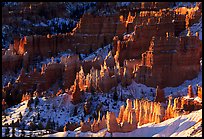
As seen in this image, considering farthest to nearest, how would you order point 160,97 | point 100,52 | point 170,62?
point 100,52 → point 170,62 → point 160,97

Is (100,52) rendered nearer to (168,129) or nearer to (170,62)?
(170,62)

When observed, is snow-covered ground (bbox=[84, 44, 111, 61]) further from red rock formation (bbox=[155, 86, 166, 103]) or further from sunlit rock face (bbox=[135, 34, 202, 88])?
red rock formation (bbox=[155, 86, 166, 103])

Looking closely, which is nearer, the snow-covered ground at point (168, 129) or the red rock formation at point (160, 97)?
the snow-covered ground at point (168, 129)

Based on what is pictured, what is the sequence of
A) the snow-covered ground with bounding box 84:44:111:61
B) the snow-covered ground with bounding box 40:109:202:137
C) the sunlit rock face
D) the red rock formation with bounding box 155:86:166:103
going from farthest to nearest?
the snow-covered ground with bounding box 84:44:111:61, the sunlit rock face, the red rock formation with bounding box 155:86:166:103, the snow-covered ground with bounding box 40:109:202:137

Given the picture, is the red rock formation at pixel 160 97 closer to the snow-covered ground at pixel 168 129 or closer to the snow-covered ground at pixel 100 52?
the snow-covered ground at pixel 168 129

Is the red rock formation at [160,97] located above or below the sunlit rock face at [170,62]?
below

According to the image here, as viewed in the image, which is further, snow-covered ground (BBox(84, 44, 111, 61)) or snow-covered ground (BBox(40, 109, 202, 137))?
snow-covered ground (BBox(84, 44, 111, 61))

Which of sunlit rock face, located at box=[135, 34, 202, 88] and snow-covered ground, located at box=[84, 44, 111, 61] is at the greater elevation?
sunlit rock face, located at box=[135, 34, 202, 88]

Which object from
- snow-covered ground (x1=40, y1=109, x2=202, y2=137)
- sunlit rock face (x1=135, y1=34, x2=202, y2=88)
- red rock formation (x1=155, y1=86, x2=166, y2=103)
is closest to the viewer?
snow-covered ground (x1=40, y1=109, x2=202, y2=137)

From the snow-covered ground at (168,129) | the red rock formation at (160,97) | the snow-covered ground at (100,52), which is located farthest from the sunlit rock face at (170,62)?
the snow-covered ground at (100,52)

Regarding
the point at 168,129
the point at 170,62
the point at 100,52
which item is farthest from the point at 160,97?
the point at 100,52

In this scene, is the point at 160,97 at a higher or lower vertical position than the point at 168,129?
lower

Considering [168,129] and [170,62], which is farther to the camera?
[170,62]

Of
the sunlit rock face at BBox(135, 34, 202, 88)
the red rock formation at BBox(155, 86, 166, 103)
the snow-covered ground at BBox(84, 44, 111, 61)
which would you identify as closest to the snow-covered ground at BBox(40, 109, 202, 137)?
the red rock formation at BBox(155, 86, 166, 103)
